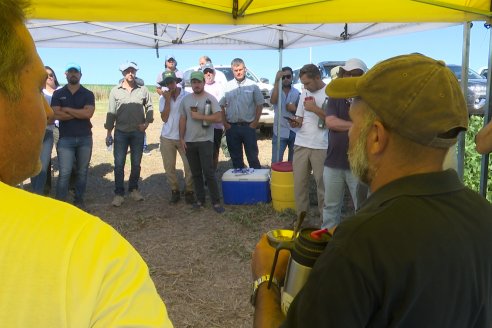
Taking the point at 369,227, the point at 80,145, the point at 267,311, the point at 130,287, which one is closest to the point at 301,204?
the point at 80,145

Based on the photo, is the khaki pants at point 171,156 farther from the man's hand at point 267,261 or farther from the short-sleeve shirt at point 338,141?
the man's hand at point 267,261

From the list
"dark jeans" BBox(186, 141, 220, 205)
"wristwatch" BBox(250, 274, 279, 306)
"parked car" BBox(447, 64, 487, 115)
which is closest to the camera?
"wristwatch" BBox(250, 274, 279, 306)

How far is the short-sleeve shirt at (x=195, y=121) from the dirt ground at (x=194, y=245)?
1028mm

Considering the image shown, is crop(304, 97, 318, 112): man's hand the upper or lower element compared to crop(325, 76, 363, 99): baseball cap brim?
lower

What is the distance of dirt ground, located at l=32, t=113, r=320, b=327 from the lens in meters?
3.44

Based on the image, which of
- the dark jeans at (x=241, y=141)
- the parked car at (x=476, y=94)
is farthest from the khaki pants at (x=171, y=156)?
the parked car at (x=476, y=94)

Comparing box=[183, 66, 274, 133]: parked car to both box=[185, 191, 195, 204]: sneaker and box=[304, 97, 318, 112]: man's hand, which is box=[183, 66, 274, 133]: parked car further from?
box=[304, 97, 318, 112]: man's hand

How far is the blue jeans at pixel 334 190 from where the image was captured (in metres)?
4.31

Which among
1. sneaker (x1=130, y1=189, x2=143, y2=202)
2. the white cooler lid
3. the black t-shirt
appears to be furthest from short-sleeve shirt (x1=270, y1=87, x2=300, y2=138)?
the black t-shirt

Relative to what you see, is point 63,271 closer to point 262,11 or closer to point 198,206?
point 262,11

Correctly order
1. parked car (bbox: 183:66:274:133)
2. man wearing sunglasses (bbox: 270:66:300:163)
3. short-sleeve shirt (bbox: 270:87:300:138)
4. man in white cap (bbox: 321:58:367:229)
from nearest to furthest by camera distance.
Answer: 1. man in white cap (bbox: 321:58:367:229)
2. man wearing sunglasses (bbox: 270:66:300:163)
3. short-sleeve shirt (bbox: 270:87:300:138)
4. parked car (bbox: 183:66:274:133)

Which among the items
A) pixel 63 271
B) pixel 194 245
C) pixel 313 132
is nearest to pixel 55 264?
pixel 63 271

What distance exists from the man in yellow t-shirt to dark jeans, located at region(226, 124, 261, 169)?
19.5 ft

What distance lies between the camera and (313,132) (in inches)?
194
